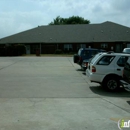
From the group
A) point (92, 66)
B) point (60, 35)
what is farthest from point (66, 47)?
point (92, 66)

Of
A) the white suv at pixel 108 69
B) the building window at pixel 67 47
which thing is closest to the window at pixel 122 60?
the white suv at pixel 108 69

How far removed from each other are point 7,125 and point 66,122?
143 cm

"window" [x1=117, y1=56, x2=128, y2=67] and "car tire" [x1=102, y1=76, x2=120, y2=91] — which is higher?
"window" [x1=117, y1=56, x2=128, y2=67]

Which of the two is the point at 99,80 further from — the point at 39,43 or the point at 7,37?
the point at 7,37

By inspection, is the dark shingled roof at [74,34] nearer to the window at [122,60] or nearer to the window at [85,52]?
the window at [85,52]

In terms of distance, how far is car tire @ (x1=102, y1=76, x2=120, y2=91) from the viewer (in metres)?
10.3

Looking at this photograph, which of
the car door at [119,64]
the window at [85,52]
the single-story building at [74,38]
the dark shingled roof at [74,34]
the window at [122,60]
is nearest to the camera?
the car door at [119,64]

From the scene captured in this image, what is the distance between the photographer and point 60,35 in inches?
2191

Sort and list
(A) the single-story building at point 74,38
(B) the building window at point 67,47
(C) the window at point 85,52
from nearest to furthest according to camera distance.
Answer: (C) the window at point 85,52 < (A) the single-story building at point 74,38 < (B) the building window at point 67,47

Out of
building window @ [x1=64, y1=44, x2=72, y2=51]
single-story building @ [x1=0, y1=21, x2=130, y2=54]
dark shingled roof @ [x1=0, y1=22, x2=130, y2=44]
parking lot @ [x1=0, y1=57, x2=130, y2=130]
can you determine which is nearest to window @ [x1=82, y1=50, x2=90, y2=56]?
parking lot @ [x1=0, y1=57, x2=130, y2=130]

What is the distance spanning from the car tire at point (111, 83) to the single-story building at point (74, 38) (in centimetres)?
4161

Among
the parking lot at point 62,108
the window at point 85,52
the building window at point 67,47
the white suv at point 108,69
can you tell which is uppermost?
the building window at point 67,47

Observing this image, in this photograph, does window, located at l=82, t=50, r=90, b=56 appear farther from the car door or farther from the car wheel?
the car wheel

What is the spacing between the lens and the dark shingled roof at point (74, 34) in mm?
52375
